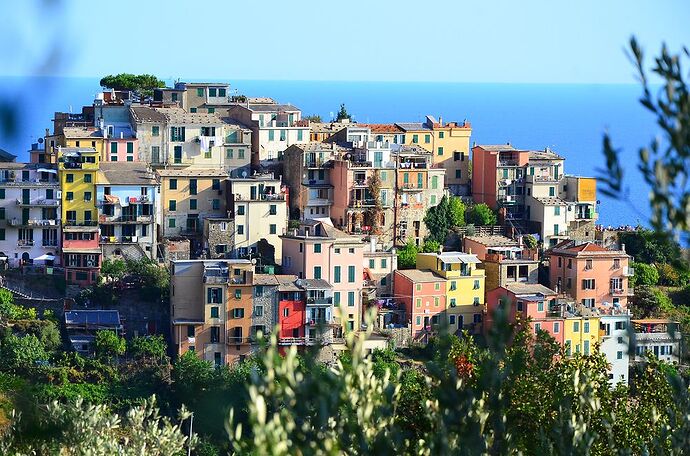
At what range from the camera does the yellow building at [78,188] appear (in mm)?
30438

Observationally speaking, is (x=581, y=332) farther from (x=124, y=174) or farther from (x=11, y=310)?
Result: (x=11, y=310)

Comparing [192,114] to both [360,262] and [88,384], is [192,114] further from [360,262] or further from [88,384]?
[88,384]

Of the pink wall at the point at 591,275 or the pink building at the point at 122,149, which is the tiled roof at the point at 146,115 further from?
the pink wall at the point at 591,275

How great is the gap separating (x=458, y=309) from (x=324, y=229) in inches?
116

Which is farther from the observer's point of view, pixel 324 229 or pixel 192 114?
pixel 192 114

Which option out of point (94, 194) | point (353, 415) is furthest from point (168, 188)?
point (353, 415)

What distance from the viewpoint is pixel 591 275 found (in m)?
32.0

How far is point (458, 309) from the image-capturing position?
1230 inches

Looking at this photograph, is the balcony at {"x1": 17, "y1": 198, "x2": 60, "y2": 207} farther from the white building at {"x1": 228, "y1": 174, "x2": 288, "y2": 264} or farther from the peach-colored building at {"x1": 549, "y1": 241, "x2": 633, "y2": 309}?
the peach-colored building at {"x1": 549, "y1": 241, "x2": 633, "y2": 309}

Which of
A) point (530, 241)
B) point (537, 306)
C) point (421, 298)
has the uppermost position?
point (530, 241)

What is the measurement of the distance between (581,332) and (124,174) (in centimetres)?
869

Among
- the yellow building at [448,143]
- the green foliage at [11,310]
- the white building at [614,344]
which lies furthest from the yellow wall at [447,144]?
the green foliage at [11,310]

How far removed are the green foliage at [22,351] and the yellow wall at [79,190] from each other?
10.5 ft

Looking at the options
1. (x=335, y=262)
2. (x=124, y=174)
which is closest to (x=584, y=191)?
(x=335, y=262)
